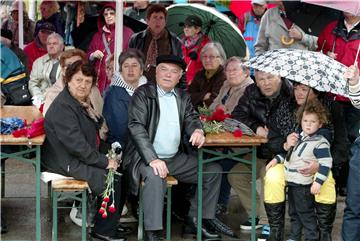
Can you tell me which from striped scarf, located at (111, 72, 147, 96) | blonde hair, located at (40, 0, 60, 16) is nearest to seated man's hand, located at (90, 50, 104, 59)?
striped scarf, located at (111, 72, 147, 96)

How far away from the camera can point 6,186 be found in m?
8.17

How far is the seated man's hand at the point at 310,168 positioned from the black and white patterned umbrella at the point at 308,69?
57cm

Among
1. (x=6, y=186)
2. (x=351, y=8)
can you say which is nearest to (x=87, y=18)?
(x=6, y=186)

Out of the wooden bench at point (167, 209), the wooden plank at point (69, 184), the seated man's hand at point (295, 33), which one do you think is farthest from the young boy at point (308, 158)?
the seated man's hand at point (295, 33)

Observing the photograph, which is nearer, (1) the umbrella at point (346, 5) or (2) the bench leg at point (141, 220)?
(2) the bench leg at point (141, 220)

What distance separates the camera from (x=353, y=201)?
5.91m

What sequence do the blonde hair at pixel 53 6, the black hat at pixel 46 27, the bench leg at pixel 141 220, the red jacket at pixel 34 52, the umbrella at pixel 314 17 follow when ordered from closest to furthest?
the bench leg at pixel 141 220
the umbrella at pixel 314 17
the black hat at pixel 46 27
the red jacket at pixel 34 52
the blonde hair at pixel 53 6

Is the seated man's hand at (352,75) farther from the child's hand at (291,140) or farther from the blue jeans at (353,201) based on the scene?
the child's hand at (291,140)

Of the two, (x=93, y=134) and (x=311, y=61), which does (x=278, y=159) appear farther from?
(x=93, y=134)

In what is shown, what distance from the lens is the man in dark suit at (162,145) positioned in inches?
241

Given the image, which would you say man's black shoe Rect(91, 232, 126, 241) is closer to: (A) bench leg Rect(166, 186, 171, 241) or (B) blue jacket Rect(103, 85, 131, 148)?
(A) bench leg Rect(166, 186, 171, 241)

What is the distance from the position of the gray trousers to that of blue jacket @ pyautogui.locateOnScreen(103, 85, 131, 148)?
20.8 inches

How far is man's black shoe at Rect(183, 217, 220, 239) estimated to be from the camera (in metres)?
6.57

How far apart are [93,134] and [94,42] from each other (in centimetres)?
238
